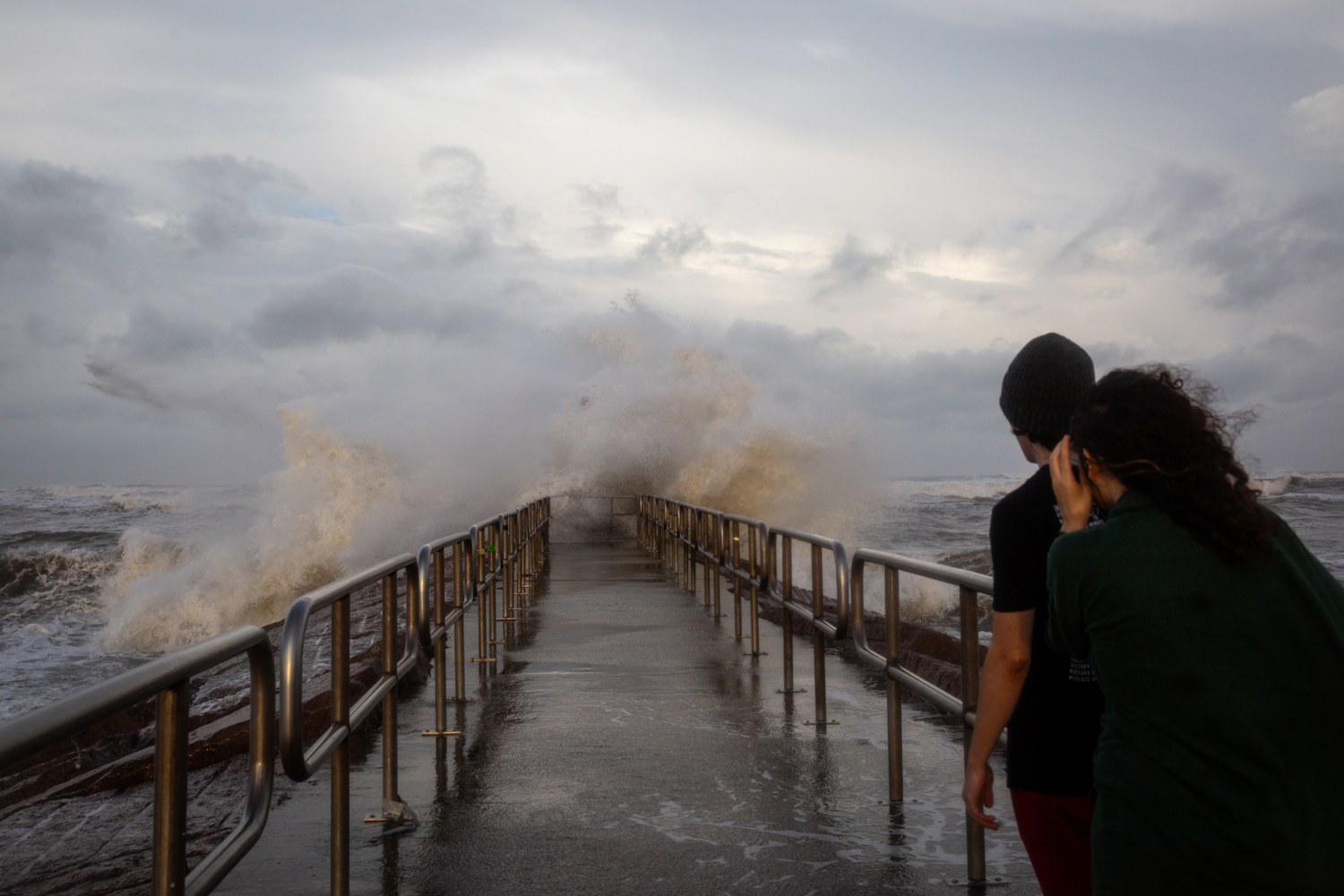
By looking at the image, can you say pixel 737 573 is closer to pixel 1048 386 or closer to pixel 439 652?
pixel 439 652

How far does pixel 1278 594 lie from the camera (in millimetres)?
1707

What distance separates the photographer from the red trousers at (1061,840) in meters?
2.36

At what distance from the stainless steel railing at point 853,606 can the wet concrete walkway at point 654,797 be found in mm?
208

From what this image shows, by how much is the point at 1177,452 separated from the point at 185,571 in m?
27.6

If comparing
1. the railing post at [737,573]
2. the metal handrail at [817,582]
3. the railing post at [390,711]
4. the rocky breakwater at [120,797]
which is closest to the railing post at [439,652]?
the rocky breakwater at [120,797]

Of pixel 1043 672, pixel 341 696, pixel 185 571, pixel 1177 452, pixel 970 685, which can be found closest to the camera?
pixel 1177 452

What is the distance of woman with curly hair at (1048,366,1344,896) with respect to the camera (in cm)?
167

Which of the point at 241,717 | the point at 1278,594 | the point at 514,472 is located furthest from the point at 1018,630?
the point at 514,472

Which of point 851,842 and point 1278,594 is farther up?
point 1278,594

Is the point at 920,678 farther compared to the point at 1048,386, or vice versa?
the point at 920,678

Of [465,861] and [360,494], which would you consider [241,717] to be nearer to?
[465,861]

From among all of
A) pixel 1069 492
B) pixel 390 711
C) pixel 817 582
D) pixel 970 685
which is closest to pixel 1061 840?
pixel 1069 492

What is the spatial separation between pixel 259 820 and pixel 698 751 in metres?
3.39

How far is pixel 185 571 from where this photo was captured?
26703 mm
